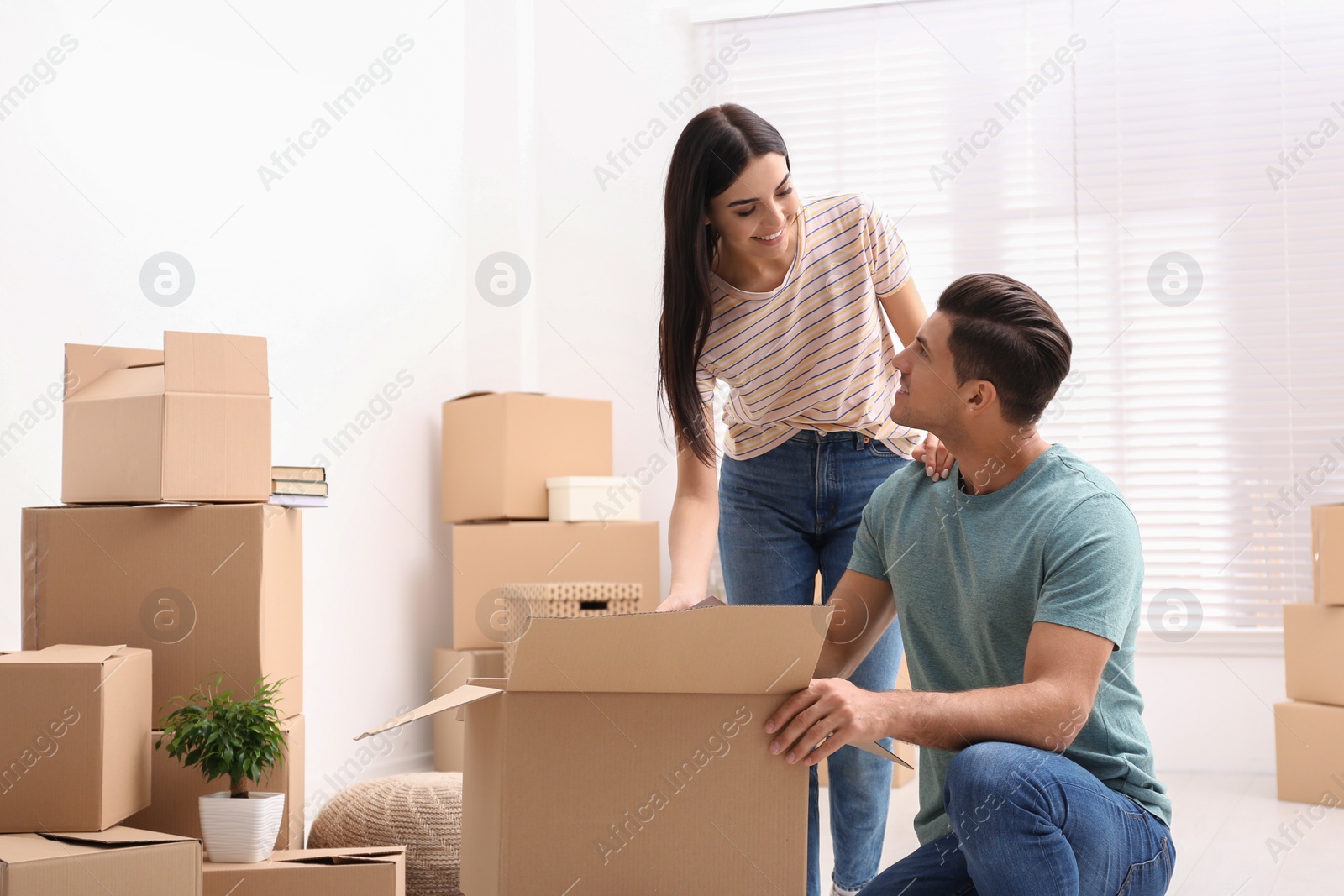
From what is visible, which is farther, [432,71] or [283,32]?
[432,71]

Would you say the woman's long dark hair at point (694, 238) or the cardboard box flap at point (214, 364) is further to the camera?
the cardboard box flap at point (214, 364)

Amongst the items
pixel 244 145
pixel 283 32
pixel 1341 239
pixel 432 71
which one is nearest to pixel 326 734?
pixel 244 145

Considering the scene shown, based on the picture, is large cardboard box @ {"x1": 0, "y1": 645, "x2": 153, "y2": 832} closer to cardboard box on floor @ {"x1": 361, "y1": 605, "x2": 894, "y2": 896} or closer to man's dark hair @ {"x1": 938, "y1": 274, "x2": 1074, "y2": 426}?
cardboard box on floor @ {"x1": 361, "y1": 605, "x2": 894, "y2": 896}

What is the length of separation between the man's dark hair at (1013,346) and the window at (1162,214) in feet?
8.84

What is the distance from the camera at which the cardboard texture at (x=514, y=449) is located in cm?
352

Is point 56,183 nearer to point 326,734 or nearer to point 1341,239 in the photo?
point 326,734

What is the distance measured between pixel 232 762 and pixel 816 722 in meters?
1.10

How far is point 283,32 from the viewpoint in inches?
122

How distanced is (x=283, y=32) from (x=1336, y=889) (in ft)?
10.6

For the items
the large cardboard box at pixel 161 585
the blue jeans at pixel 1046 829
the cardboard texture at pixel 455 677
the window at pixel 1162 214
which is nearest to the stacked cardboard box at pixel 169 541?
the large cardboard box at pixel 161 585

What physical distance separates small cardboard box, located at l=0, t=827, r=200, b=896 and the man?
3.06 ft

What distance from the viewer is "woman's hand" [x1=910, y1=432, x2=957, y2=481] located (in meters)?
1.52

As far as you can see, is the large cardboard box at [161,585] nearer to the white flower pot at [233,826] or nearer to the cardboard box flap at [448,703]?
the white flower pot at [233,826]

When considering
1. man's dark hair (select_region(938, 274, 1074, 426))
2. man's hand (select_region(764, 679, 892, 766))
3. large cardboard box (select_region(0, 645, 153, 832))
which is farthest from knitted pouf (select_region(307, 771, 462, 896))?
man's dark hair (select_region(938, 274, 1074, 426))
